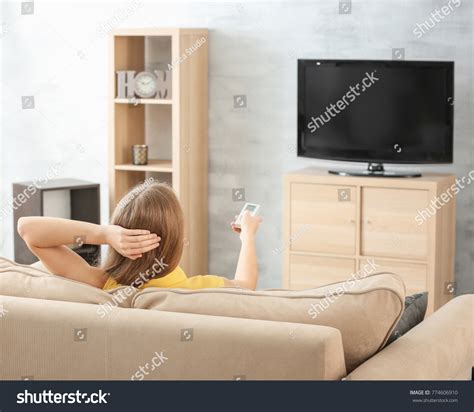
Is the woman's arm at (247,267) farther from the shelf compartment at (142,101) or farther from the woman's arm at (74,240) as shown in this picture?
the shelf compartment at (142,101)

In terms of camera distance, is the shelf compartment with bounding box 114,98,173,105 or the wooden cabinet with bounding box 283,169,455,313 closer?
the wooden cabinet with bounding box 283,169,455,313

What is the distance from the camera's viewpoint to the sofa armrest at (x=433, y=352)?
2242 mm

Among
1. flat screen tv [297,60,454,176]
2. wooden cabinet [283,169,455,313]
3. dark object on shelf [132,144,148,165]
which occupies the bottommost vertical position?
wooden cabinet [283,169,455,313]

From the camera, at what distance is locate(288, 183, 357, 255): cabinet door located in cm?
530

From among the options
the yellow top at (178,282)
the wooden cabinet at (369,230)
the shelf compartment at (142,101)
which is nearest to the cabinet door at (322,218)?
the wooden cabinet at (369,230)

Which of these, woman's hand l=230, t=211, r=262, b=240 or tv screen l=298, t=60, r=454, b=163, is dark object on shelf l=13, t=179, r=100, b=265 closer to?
tv screen l=298, t=60, r=454, b=163

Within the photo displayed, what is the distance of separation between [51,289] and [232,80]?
142 inches

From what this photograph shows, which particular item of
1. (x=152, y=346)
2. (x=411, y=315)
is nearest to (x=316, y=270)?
(x=411, y=315)

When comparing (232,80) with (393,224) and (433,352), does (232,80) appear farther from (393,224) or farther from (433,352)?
(433,352)

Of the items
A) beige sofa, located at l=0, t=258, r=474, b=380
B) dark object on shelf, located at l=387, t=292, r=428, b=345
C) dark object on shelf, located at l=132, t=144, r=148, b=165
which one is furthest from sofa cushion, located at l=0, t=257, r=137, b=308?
dark object on shelf, located at l=132, t=144, r=148, b=165

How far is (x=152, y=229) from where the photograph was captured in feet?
8.47

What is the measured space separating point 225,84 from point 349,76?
92 centimetres

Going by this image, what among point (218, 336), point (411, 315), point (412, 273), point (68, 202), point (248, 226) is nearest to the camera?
point (218, 336)
